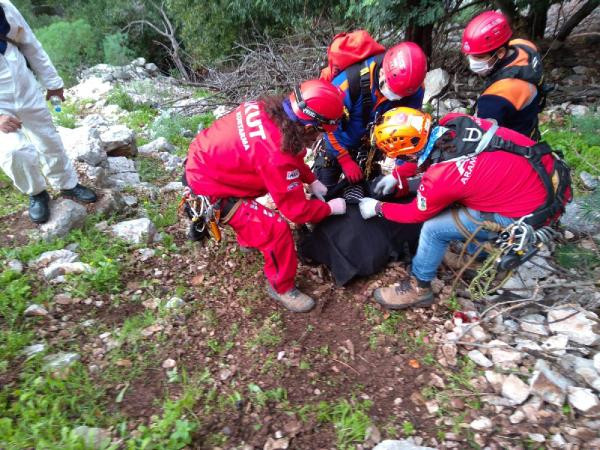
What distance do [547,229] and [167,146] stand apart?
4.53 meters

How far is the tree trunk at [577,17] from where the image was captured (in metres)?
6.04

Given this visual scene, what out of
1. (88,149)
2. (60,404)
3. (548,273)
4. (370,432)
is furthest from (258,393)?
(88,149)

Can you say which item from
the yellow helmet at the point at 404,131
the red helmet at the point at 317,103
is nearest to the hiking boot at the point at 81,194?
the red helmet at the point at 317,103

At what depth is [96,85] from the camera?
849 cm

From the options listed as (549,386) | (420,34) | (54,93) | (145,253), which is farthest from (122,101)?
(549,386)

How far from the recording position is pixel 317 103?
7.95 feet

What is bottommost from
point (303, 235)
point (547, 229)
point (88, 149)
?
point (303, 235)

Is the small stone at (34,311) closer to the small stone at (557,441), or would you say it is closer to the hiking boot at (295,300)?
the hiking boot at (295,300)

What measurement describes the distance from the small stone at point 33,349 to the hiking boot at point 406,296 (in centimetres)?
229

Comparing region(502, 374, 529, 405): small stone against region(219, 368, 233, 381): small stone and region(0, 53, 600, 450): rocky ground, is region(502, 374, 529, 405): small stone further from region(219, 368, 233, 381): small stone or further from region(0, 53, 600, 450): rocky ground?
region(219, 368, 233, 381): small stone

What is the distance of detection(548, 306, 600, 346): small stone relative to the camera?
2.60 meters

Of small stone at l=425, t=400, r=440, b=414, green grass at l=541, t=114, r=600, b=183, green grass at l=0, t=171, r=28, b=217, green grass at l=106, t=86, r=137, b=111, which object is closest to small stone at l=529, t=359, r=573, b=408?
small stone at l=425, t=400, r=440, b=414

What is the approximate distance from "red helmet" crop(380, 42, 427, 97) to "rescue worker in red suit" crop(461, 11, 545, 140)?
508 millimetres

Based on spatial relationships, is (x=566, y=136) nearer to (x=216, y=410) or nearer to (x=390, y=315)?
(x=390, y=315)
